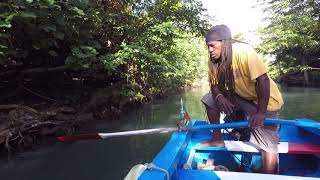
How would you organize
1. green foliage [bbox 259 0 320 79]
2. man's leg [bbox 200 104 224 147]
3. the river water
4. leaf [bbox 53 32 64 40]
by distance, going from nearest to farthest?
man's leg [bbox 200 104 224 147] < the river water < leaf [bbox 53 32 64 40] < green foliage [bbox 259 0 320 79]

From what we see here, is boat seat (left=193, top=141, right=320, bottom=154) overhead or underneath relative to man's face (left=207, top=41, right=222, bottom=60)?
underneath

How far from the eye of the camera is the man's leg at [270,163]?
3326 mm

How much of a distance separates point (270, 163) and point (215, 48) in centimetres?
109

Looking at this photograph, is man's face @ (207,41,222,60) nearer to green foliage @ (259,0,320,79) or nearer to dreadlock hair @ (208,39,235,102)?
dreadlock hair @ (208,39,235,102)

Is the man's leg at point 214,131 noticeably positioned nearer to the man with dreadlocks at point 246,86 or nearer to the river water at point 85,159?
the man with dreadlocks at point 246,86

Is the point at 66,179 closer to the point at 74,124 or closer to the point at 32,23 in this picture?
the point at 32,23

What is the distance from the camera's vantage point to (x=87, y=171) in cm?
667

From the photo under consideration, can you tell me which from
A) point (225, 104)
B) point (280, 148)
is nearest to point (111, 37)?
point (225, 104)

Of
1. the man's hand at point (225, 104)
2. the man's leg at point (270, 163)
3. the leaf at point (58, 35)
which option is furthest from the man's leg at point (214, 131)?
the leaf at point (58, 35)

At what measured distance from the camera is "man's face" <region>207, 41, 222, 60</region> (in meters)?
3.30

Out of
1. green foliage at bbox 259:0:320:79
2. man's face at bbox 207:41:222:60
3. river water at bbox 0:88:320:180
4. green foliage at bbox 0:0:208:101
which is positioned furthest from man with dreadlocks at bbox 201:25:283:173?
green foliage at bbox 259:0:320:79

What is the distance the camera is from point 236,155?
4.07 metres

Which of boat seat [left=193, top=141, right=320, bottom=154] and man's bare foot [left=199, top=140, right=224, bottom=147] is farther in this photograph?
man's bare foot [left=199, top=140, right=224, bottom=147]

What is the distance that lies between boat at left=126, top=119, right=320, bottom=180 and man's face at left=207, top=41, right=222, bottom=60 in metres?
0.61
